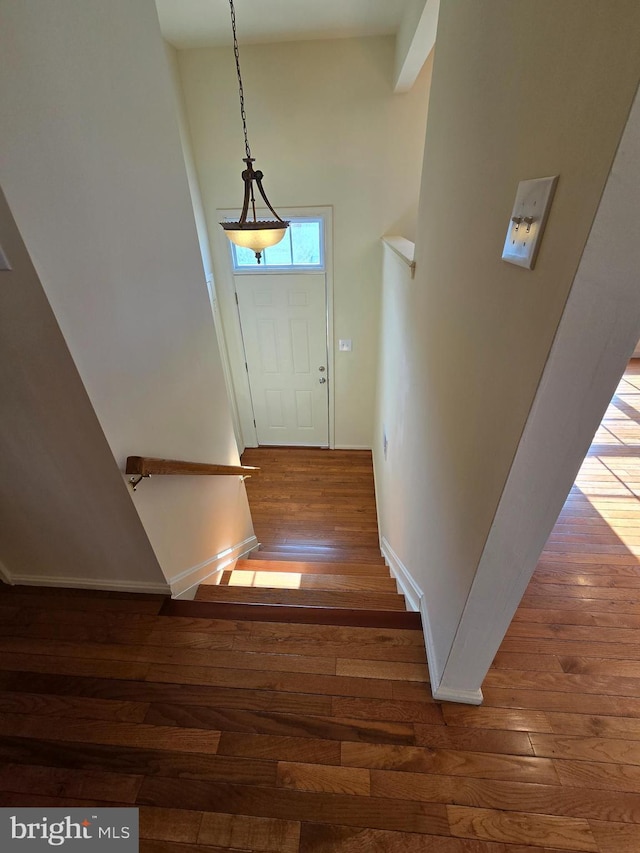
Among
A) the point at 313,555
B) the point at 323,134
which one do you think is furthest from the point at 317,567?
the point at 323,134

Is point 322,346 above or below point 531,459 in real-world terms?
below

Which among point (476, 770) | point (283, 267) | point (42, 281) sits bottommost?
point (476, 770)

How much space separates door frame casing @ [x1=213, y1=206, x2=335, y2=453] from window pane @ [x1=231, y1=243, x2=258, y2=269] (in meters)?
0.07

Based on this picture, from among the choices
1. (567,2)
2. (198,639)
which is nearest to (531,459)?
(567,2)

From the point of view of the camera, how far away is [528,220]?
0.67 meters

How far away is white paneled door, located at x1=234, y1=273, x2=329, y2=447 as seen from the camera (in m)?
3.83

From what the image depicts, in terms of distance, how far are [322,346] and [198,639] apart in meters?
3.20

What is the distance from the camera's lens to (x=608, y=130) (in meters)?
0.46

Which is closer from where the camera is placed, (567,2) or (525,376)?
(567,2)

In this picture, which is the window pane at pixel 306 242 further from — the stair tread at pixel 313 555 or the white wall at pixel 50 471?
the white wall at pixel 50 471

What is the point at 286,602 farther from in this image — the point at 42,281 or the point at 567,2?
the point at 567,2

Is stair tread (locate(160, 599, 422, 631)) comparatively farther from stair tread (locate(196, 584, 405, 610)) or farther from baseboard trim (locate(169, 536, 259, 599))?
stair tread (locate(196, 584, 405, 610))

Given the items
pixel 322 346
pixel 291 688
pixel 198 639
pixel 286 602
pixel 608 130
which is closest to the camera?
pixel 608 130

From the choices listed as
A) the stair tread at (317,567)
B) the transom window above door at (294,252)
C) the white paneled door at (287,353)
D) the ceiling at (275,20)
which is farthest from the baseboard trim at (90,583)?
the ceiling at (275,20)
